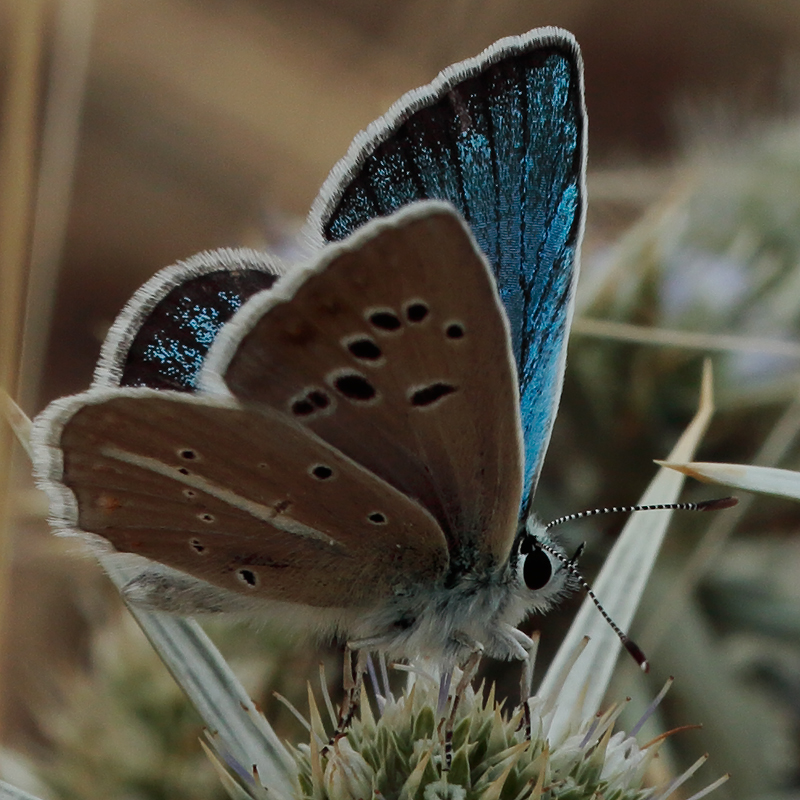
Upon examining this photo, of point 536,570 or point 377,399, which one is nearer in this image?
point 377,399

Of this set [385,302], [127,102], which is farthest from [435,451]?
[127,102]

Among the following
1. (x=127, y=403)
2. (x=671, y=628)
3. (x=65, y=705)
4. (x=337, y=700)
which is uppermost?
(x=127, y=403)

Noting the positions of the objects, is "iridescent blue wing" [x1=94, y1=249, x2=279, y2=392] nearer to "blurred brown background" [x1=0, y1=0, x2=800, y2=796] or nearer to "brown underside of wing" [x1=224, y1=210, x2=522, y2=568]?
"brown underside of wing" [x1=224, y1=210, x2=522, y2=568]

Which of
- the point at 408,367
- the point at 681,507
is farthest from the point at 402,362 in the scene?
the point at 681,507

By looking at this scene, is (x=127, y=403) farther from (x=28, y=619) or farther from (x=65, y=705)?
(x=28, y=619)

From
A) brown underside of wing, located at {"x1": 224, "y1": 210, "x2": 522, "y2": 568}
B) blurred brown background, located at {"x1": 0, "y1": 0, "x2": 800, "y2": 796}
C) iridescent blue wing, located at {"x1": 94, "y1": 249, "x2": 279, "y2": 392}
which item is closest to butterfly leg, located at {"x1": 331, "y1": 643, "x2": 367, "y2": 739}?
brown underside of wing, located at {"x1": 224, "y1": 210, "x2": 522, "y2": 568}

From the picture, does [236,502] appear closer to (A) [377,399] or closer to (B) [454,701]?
(A) [377,399]
